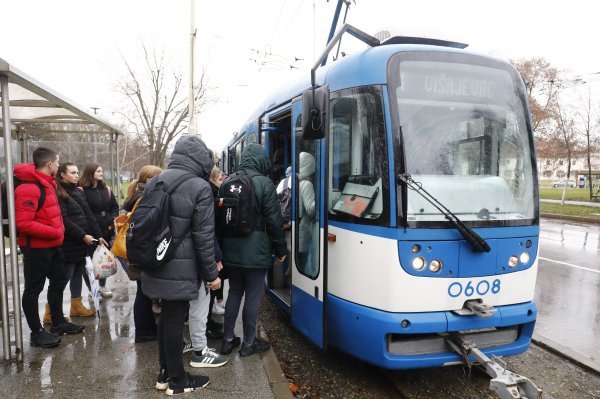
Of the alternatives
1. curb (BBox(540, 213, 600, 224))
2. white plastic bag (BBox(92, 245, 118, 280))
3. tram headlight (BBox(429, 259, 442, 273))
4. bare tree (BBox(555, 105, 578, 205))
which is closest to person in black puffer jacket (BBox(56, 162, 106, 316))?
white plastic bag (BBox(92, 245, 118, 280))

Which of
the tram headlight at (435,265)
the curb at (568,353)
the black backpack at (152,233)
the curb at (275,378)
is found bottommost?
the curb at (568,353)

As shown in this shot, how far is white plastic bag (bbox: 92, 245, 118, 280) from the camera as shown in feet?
16.4

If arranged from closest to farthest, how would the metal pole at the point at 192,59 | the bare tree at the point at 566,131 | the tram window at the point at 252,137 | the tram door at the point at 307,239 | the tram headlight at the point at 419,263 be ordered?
the tram headlight at the point at 419,263 < the tram door at the point at 307,239 < the tram window at the point at 252,137 < the metal pole at the point at 192,59 < the bare tree at the point at 566,131

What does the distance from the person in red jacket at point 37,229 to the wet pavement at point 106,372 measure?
0.32m

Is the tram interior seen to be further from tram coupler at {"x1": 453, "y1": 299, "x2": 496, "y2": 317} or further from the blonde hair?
tram coupler at {"x1": 453, "y1": 299, "x2": 496, "y2": 317}

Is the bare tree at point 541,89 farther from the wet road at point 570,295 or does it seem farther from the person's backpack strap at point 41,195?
the person's backpack strap at point 41,195

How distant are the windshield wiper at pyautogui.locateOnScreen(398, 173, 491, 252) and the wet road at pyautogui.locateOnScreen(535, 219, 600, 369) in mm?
2254

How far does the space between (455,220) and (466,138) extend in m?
0.78

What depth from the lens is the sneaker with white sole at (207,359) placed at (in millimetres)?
3910

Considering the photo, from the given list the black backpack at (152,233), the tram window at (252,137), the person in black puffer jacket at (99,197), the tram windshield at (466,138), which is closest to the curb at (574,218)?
the tram window at (252,137)

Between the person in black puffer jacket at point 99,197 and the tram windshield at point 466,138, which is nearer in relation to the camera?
the tram windshield at point 466,138

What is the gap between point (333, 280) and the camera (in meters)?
3.91

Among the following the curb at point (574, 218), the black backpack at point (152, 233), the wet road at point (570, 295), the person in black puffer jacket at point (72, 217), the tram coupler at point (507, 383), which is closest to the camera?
the tram coupler at point (507, 383)

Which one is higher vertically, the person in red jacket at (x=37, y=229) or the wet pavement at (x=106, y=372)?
the person in red jacket at (x=37, y=229)
